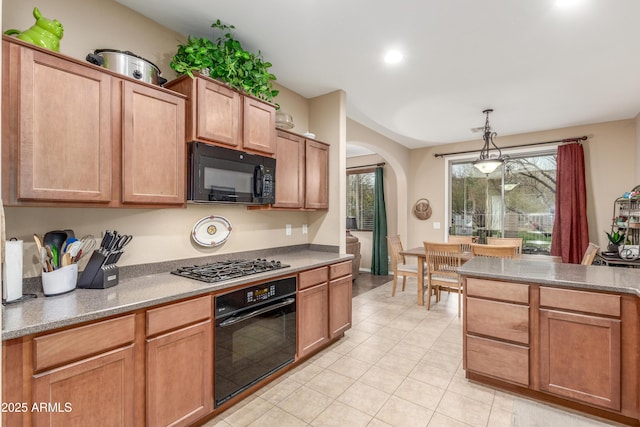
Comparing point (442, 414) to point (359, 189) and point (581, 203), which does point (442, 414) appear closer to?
point (581, 203)

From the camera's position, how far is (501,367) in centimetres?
221

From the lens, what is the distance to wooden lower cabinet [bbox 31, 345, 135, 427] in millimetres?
1265

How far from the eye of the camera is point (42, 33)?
1563mm

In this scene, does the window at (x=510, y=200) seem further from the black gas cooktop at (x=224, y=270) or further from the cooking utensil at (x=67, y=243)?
the cooking utensil at (x=67, y=243)

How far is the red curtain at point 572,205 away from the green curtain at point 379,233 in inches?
116

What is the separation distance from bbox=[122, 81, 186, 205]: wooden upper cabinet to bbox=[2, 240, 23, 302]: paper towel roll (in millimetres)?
526

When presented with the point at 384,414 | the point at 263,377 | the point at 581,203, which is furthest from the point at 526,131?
the point at 263,377

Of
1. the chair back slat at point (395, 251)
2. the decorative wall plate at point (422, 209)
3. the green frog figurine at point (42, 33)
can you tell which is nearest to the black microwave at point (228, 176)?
the green frog figurine at point (42, 33)

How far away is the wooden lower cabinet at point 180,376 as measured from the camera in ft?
5.26

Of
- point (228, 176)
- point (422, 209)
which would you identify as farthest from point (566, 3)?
point (422, 209)

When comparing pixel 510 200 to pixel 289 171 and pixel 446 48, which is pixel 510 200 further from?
pixel 289 171

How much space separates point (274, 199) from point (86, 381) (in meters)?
1.77

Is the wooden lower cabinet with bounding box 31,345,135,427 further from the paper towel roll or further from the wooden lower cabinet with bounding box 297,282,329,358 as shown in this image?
the wooden lower cabinet with bounding box 297,282,329,358

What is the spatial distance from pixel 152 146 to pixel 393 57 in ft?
7.07
